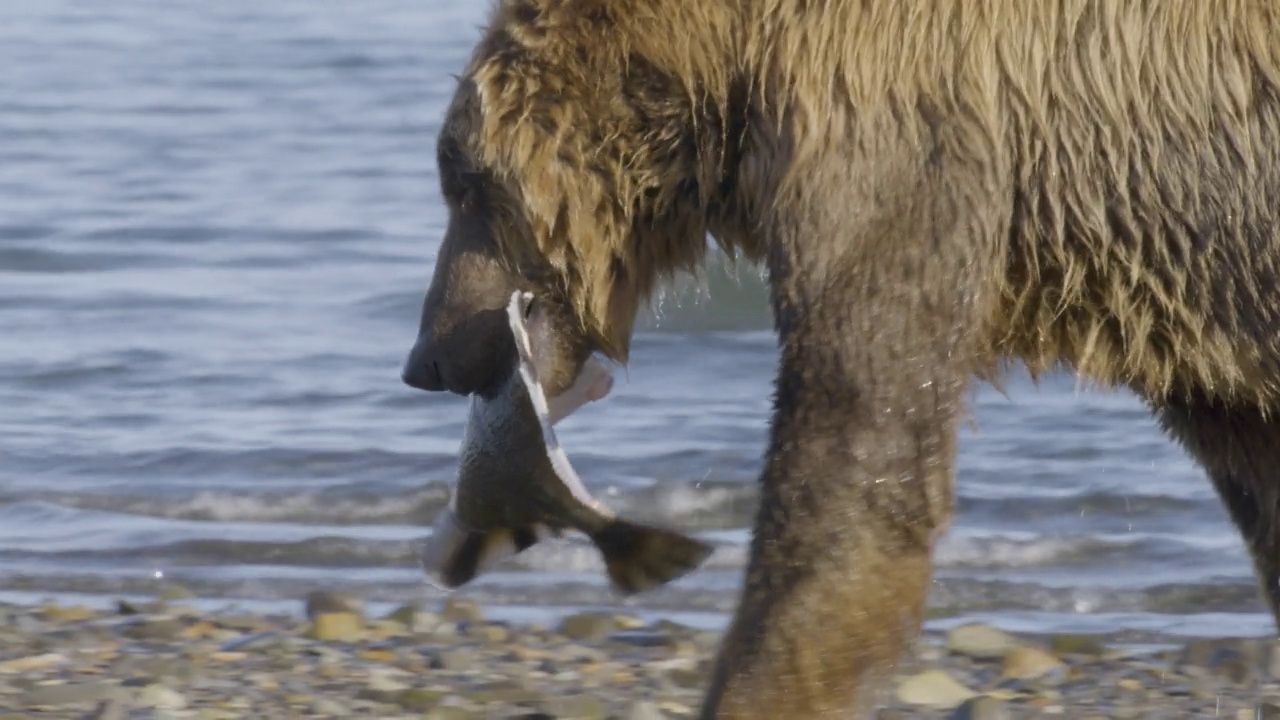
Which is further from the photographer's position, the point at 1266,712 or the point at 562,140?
the point at 1266,712

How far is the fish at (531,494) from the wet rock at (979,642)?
1.60 metres

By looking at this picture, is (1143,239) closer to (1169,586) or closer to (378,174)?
(1169,586)

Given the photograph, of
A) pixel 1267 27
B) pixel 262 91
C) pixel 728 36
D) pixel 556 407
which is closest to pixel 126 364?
pixel 556 407

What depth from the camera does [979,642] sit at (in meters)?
5.58

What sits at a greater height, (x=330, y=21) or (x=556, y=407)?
(x=330, y=21)

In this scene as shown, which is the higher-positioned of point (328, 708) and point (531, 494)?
point (531, 494)

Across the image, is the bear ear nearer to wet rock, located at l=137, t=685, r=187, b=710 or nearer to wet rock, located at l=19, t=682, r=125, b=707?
wet rock, located at l=137, t=685, r=187, b=710

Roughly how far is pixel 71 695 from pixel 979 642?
2.22 meters

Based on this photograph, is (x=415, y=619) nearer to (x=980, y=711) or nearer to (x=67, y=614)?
(x=67, y=614)

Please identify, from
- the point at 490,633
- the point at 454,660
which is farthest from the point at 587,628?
the point at 454,660

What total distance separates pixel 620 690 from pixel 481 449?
3.93ft

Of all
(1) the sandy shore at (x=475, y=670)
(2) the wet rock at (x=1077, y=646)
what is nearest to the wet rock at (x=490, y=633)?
(1) the sandy shore at (x=475, y=670)

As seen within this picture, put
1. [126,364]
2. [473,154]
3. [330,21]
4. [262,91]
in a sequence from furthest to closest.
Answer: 1. [330,21]
2. [262,91]
3. [126,364]
4. [473,154]

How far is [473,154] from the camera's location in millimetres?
4012
